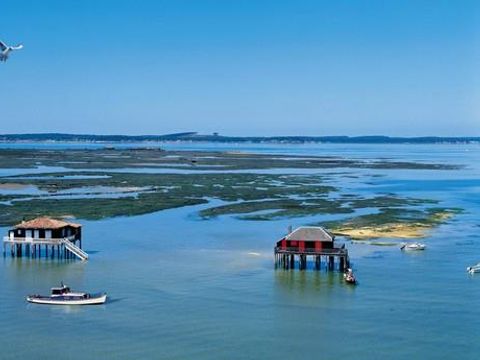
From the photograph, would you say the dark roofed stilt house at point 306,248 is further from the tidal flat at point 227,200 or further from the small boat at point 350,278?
the tidal flat at point 227,200

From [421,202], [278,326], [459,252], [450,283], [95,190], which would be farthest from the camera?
[95,190]

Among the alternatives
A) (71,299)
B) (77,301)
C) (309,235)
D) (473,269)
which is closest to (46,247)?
(71,299)

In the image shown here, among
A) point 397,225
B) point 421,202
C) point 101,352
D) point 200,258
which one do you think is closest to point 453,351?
point 101,352

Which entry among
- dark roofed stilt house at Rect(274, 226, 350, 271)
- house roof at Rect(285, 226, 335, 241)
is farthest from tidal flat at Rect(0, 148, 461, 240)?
dark roofed stilt house at Rect(274, 226, 350, 271)

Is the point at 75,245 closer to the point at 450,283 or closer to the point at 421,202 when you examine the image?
the point at 450,283

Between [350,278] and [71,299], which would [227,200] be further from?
[71,299]

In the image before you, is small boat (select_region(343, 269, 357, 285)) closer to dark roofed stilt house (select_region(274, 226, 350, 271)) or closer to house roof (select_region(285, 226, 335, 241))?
dark roofed stilt house (select_region(274, 226, 350, 271))
